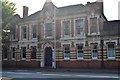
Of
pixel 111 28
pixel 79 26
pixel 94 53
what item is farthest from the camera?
pixel 79 26

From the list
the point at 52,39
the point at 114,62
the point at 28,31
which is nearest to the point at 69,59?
the point at 52,39

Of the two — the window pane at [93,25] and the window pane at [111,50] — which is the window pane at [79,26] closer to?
the window pane at [93,25]

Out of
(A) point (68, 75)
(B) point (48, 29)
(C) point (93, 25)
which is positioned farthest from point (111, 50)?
(A) point (68, 75)

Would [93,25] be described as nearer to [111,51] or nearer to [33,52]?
[111,51]

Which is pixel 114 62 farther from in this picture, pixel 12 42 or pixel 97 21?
pixel 12 42

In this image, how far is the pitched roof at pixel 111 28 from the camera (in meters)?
32.8

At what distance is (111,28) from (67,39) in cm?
658

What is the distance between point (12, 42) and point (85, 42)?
15.0m

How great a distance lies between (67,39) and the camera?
3597 centimetres

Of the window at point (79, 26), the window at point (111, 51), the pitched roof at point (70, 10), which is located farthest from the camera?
the pitched roof at point (70, 10)

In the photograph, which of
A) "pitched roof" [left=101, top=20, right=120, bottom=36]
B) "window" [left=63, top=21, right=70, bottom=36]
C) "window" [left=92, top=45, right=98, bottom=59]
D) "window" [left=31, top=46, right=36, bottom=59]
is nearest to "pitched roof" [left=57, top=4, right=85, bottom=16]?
"window" [left=63, top=21, right=70, bottom=36]

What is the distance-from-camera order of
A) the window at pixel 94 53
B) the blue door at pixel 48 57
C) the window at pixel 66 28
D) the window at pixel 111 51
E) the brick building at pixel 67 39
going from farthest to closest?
the blue door at pixel 48 57, the window at pixel 66 28, the window at pixel 94 53, the brick building at pixel 67 39, the window at pixel 111 51

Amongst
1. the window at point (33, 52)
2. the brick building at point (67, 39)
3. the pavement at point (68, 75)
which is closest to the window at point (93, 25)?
the brick building at point (67, 39)

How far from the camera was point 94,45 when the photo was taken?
111 ft
